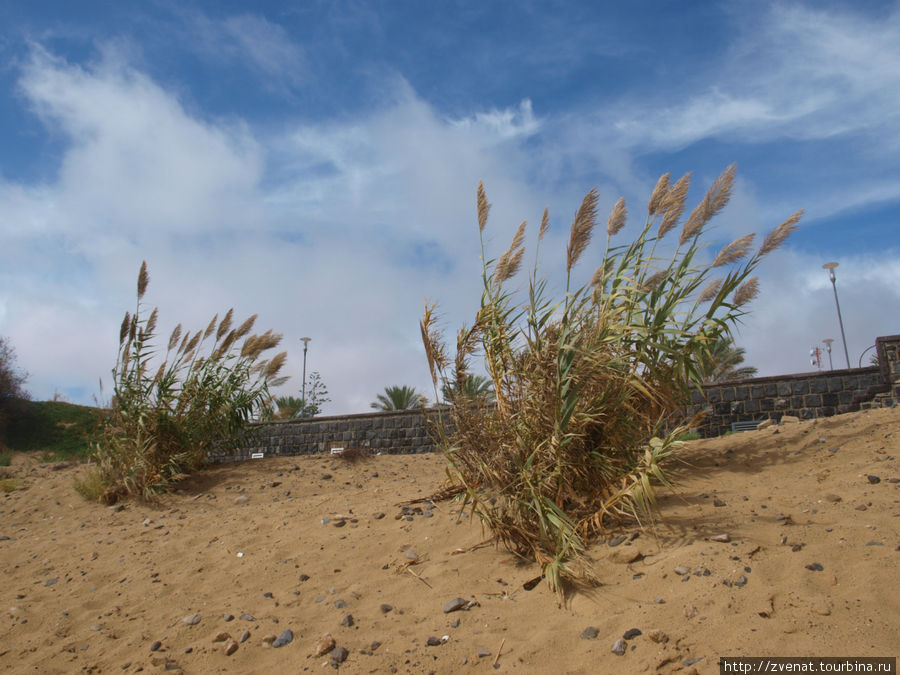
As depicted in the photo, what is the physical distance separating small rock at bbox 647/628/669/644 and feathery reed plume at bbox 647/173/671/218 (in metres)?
2.63

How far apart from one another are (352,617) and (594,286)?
2.56 m

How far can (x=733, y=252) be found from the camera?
4.03 metres

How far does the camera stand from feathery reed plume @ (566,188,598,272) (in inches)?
156

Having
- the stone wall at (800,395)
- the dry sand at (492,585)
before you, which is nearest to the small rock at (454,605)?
the dry sand at (492,585)

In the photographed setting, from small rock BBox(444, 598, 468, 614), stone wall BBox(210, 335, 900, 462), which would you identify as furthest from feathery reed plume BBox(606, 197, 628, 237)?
stone wall BBox(210, 335, 900, 462)

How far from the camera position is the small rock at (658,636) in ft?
8.13

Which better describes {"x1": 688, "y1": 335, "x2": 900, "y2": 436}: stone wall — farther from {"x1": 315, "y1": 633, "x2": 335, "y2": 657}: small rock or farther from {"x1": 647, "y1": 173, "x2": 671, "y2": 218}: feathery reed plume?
{"x1": 315, "y1": 633, "x2": 335, "y2": 657}: small rock

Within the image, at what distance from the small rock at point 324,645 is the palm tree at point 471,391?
1.69 metres

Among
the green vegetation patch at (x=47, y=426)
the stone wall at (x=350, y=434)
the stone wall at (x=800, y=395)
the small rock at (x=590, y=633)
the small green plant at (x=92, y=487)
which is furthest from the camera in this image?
the green vegetation patch at (x=47, y=426)

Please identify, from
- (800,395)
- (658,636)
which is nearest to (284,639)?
(658,636)

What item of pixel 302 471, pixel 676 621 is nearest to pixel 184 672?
pixel 676 621

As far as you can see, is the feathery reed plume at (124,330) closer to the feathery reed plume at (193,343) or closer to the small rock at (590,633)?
the feathery reed plume at (193,343)

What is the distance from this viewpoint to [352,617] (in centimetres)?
326

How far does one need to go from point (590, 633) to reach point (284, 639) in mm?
1569
